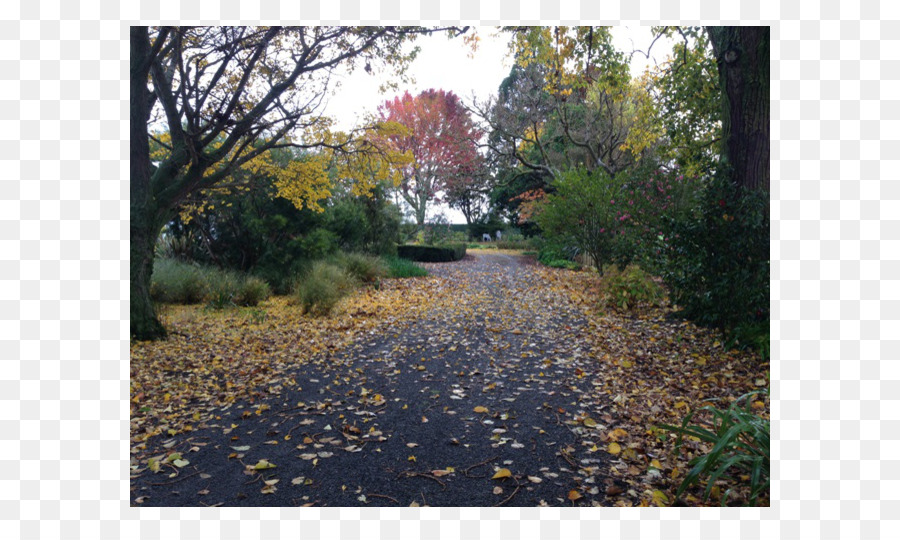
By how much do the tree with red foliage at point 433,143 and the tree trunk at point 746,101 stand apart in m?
11.1

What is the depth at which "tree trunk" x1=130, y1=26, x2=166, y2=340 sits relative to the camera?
562cm

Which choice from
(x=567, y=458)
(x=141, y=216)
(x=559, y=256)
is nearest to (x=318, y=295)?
(x=141, y=216)

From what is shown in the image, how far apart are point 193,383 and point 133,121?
350cm

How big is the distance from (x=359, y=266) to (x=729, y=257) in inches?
288

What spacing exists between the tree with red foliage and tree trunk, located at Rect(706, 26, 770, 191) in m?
11.1

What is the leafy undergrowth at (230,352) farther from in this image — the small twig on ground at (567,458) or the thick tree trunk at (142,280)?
the small twig on ground at (567,458)

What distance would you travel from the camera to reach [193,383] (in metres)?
4.39

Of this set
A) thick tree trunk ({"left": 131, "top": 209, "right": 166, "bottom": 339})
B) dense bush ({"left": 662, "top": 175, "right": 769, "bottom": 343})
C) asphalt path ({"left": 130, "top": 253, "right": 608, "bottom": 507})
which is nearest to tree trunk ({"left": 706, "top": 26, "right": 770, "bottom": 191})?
dense bush ({"left": 662, "top": 175, "right": 769, "bottom": 343})

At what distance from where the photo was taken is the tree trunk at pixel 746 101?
444 cm

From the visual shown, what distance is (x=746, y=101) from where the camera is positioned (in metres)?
4.63

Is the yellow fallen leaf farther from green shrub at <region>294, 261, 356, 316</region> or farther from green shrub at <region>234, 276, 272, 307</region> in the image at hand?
green shrub at <region>234, 276, 272, 307</region>

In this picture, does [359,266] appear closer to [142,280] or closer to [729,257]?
[142,280]
